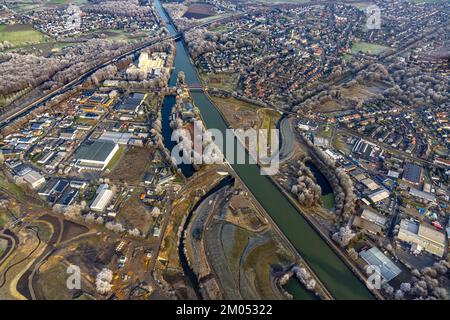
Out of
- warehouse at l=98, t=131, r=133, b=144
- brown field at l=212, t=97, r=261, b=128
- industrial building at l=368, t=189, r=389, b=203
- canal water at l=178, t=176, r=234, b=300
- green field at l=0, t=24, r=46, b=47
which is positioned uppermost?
green field at l=0, t=24, r=46, b=47

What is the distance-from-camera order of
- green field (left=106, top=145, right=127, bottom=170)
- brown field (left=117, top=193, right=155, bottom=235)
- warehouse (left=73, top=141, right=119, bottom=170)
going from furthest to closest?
1. green field (left=106, top=145, right=127, bottom=170)
2. warehouse (left=73, top=141, right=119, bottom=170)
3. brown field (left=117, top=193, right=155, bottom=235)

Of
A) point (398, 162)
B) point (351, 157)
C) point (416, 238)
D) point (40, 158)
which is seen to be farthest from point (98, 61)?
point (416, 238)

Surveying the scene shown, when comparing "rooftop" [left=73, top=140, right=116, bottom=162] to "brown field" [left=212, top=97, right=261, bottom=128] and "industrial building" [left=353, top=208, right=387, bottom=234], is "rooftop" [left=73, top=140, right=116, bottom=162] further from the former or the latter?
"industrial building" [left=353, top=208, right=387, bottom=234]

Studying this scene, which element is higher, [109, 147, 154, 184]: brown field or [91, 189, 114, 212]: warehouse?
[109, 147, 154, 184]: brown field

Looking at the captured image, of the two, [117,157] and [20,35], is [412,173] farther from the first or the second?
[20,35]

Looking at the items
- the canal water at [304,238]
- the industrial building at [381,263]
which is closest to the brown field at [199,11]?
the canal water at [304,238]

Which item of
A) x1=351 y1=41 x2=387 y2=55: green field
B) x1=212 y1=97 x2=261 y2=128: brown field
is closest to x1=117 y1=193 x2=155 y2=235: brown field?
x1=212 y1=97 x2=261 y2=128: brown field

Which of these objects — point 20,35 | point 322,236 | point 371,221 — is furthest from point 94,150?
point 20,35

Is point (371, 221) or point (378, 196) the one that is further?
point (378, 196)
